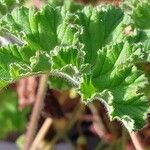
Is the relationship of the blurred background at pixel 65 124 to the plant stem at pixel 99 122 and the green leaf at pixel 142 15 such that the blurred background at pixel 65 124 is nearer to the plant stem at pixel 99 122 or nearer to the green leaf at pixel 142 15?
the plant stem at pixel 99 122

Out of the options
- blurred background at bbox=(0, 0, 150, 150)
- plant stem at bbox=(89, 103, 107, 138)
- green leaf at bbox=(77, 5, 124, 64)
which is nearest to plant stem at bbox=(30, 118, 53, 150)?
blurred background at bbox=(0, 0, 150, 150)

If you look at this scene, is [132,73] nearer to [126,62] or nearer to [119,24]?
[126,62]

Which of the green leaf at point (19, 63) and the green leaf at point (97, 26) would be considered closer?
the green leaf at point (19, 63)

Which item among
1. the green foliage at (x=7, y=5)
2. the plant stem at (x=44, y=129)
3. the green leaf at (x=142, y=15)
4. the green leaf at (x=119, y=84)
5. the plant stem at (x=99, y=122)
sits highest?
the plant stem at (x=44, y=129)

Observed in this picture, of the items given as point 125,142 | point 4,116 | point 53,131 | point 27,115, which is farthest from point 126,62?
point 4,116

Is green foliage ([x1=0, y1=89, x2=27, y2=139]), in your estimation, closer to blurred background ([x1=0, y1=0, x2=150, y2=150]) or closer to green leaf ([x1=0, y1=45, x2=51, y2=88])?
blurred background ([x1=0, y1=0, x2=150, y2=150])

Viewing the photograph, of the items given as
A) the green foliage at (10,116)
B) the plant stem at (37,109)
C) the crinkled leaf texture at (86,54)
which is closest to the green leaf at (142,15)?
the crinkled leaf texture at (86,54)
